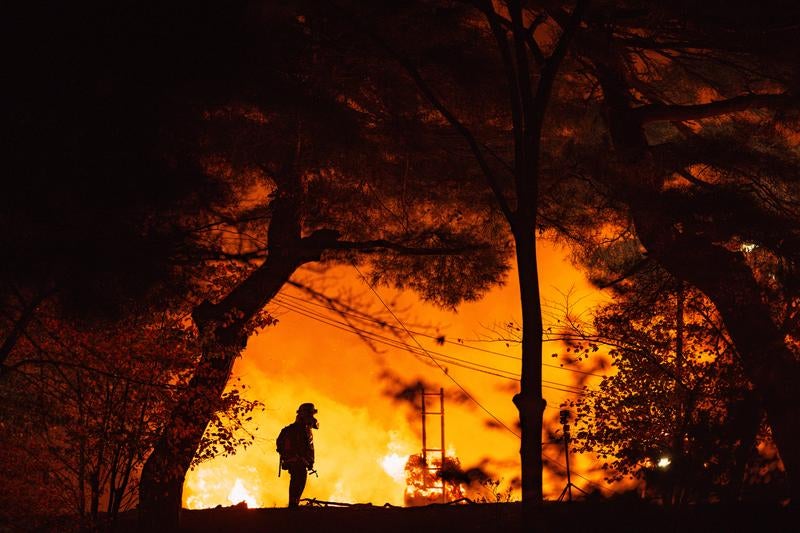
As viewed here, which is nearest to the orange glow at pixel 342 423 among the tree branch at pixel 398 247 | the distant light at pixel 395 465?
the distant light at pixel 395 465

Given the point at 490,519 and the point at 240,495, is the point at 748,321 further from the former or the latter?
the point at 240,495

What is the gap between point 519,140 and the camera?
7.56 m

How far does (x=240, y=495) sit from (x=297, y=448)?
13114 mm

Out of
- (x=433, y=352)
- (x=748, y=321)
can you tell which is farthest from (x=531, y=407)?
(x=433, y=352)

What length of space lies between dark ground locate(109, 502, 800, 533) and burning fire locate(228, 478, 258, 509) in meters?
12.4

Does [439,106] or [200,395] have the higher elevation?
[439,106]

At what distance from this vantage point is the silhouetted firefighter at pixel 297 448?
11.5 m

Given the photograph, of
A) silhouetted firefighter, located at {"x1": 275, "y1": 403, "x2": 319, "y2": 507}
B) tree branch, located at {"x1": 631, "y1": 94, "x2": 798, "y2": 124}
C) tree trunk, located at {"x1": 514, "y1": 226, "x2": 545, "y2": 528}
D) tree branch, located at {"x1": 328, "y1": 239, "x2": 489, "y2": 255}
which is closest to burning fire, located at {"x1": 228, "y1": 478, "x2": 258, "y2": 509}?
silhouetted firefighter, located at {"x1": 275, "y1": 403, "x2": 319, "y2": 507}

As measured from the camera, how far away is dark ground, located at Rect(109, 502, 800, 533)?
8.02 meters

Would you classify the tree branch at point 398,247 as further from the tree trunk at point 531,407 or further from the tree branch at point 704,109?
the tree trunk at point 531,407

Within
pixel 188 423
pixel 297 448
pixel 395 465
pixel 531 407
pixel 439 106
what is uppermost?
pixel 439 106

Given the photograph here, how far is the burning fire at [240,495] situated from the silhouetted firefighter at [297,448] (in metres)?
12.6

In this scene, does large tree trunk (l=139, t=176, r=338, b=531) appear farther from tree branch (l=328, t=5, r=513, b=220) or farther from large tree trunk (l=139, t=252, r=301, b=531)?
tree branch (l=328, t=5, r=513, b=220)

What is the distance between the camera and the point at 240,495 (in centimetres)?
2362
